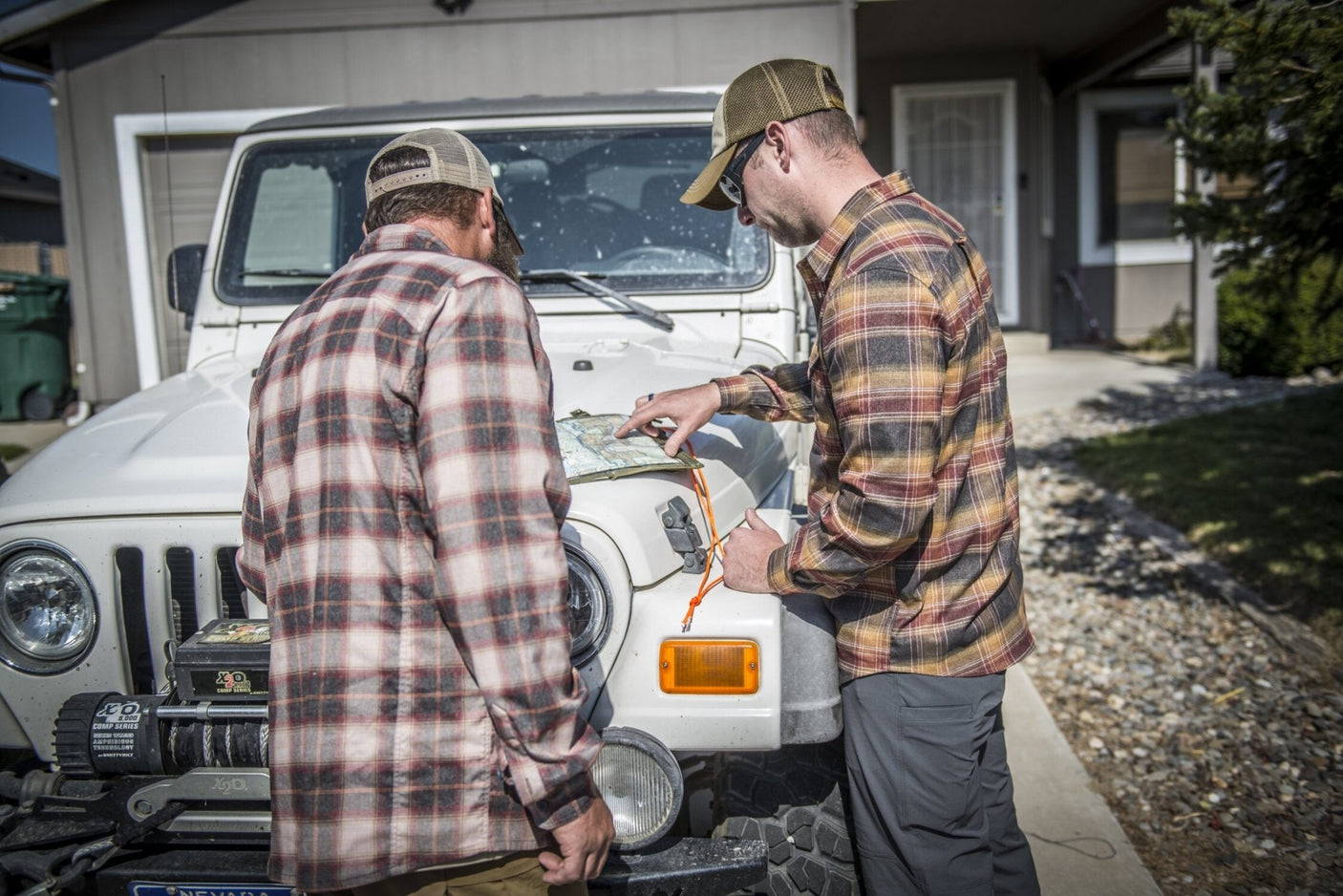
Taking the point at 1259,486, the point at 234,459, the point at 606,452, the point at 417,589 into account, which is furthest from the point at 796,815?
the point at 1259,486

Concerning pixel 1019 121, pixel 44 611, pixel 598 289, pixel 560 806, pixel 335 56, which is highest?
→ pixel 335 56

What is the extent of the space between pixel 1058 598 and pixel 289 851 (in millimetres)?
4369

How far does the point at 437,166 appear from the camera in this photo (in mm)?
1630

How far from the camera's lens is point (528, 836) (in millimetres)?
1541

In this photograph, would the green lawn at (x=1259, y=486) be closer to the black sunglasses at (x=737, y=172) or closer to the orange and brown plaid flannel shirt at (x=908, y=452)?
the orange and brown plaid flannel shirt at (x=908, y=452)

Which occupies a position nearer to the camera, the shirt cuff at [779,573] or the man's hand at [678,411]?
the shirt cuff at [779,573]

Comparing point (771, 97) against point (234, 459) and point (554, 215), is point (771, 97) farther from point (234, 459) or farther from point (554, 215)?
point (554, 215)

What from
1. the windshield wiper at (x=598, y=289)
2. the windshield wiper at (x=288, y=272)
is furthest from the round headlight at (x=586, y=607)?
the windshield wiper at (x=288, y=272)

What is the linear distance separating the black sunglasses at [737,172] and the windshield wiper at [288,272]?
1.64m

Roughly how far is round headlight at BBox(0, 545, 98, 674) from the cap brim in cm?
143

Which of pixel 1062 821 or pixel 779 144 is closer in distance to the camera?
pixel 779 144

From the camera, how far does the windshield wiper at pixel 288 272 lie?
318 cm

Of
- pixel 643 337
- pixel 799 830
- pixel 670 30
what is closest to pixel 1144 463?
pixel 670 30

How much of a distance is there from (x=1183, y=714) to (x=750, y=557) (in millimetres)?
2696
